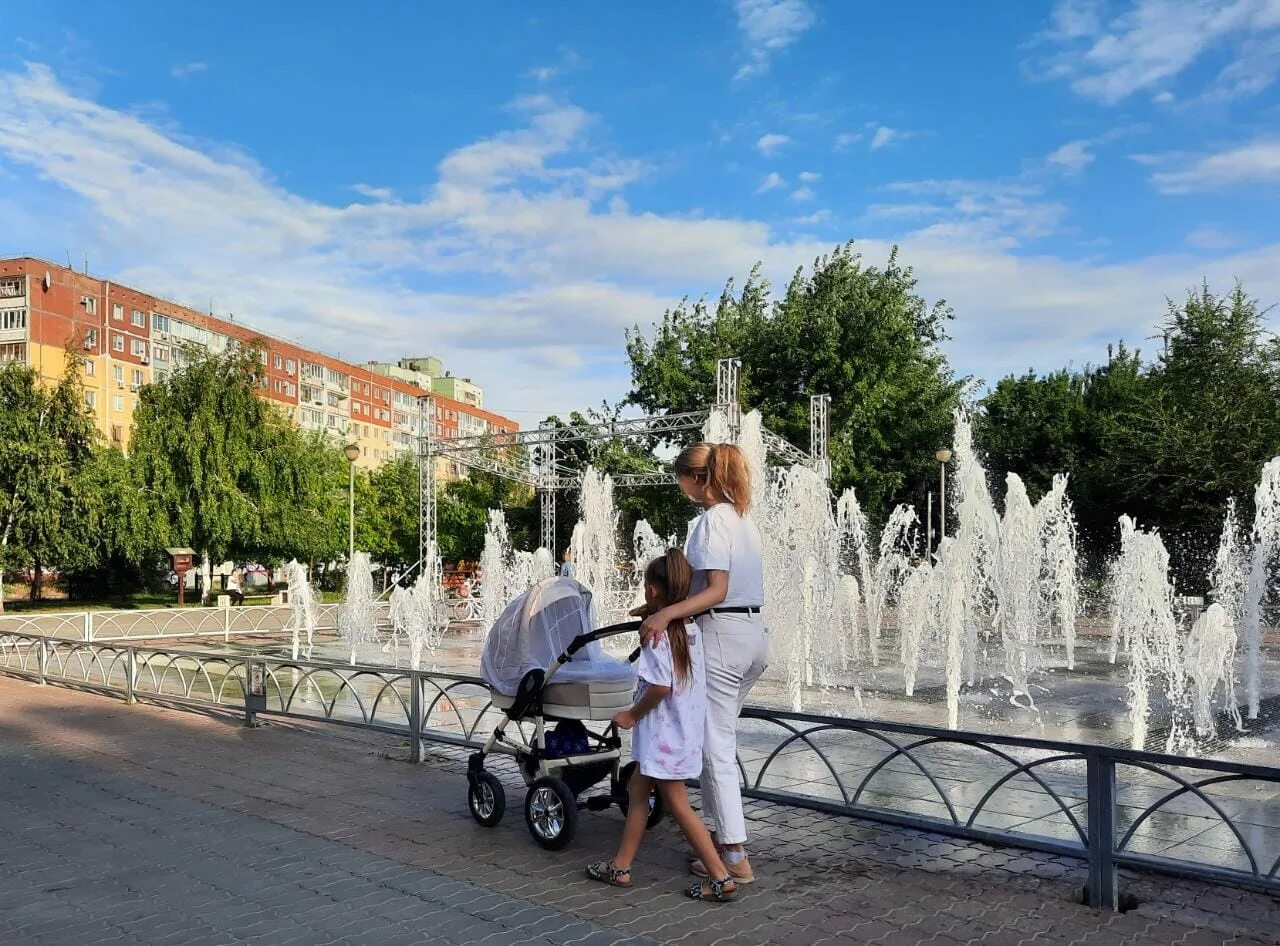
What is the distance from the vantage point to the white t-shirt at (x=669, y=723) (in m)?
4.50

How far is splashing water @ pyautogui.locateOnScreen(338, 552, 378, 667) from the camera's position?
67.2 feet

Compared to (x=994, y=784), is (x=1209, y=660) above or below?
below

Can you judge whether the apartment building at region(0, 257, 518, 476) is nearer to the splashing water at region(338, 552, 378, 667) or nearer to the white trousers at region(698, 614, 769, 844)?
the splashing water at region(338, 552, 378, 667)

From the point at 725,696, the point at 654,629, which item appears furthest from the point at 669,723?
the point at 654,629

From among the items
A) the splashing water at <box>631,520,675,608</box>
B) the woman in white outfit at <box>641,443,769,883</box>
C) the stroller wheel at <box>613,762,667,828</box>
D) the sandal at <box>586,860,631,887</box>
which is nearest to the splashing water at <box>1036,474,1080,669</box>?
the splashing water at <box>631,520,675,608</box>

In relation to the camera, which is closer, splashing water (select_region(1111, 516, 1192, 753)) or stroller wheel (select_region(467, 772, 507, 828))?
stroller wheel (select_region(467, 772, 507, 828))

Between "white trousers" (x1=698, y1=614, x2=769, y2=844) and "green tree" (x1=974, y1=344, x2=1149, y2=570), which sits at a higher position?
"green tree" (x1=974, y1=344, x2=1149, y2=570)

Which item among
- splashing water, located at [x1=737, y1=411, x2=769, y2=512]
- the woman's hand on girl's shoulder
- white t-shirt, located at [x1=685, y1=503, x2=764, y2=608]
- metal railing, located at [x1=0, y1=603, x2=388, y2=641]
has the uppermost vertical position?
splashing water, located at [x1=737, y1=411, x2=769, y2=512]

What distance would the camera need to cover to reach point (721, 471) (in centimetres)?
475

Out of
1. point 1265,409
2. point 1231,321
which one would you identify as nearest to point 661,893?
point 1265,409

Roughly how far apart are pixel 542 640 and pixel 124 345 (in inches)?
2511

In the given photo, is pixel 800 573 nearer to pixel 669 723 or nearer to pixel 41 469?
pixel 669 723

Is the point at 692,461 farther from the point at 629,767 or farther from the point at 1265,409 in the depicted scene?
the point at 1265,409

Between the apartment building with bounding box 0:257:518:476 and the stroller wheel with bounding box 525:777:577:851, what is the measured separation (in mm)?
34091
